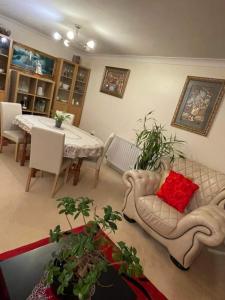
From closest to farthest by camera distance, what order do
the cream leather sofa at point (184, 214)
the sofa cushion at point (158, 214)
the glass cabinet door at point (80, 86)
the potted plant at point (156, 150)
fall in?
the cream leather sofa at point (184, 214) → the sofa cushion at point (158, 214) → the potted plant at point (156, 150) → the glass cabinet door at point (80, 86)

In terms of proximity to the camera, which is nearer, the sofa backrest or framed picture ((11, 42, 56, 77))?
the sofa backrest

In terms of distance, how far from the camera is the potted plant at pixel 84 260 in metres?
0.84

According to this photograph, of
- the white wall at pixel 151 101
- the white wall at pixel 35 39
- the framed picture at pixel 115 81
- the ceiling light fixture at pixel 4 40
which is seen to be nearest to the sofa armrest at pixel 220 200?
the white wall at pixel 151 101

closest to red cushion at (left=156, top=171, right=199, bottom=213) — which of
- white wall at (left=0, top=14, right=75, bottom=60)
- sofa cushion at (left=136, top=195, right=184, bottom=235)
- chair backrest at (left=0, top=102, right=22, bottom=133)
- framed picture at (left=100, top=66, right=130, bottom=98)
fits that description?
sofa cushion at (left=136, top=195, right=184, bottom=235)

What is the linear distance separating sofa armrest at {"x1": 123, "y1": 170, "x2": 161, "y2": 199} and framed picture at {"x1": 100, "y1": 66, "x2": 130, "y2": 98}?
221 cm

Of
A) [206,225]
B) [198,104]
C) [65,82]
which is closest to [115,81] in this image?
[65,82]

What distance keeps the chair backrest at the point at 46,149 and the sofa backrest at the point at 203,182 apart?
1.61m

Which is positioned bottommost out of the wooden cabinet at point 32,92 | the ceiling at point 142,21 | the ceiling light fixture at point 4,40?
the wooden cabinet at point 32,92

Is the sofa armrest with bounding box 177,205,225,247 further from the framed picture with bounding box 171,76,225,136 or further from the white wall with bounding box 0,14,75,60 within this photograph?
the white wall with bounding box 0,14,75,60

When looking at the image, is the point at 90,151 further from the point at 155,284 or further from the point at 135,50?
the point at 135,50

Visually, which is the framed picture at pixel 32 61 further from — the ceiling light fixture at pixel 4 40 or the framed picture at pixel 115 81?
the framed picture at pixel 115 81

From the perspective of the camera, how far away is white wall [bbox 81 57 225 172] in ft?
9.37

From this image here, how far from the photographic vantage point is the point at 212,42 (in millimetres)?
2328

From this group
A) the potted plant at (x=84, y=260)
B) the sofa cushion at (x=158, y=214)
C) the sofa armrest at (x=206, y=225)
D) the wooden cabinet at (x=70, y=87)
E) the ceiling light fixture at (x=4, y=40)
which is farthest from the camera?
the wooden cabinet at (x=70, y=87)
